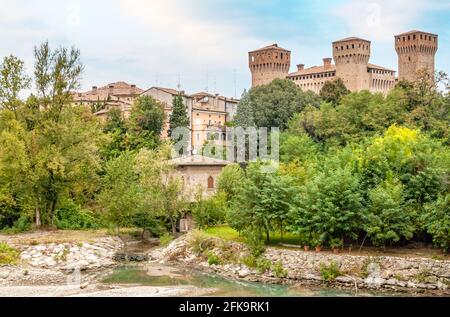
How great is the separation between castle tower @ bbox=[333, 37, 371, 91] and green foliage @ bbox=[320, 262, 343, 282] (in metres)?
58.2

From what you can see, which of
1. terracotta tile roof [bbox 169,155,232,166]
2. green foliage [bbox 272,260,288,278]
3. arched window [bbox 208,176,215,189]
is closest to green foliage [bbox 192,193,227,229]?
terracotta tile roof [bbox 169,155,232,166]

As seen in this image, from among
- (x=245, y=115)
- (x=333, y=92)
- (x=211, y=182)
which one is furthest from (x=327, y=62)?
(x=211, y=182)

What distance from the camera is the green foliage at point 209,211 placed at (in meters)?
33.0

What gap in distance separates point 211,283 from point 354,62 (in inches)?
2405

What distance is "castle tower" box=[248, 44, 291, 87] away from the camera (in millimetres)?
83312

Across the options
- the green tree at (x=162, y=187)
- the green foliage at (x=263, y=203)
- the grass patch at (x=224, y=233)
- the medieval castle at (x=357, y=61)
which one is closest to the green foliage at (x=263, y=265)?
the green foliage at (x=263, y=203)

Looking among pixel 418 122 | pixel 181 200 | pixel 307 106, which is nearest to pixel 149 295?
pixel 181 200

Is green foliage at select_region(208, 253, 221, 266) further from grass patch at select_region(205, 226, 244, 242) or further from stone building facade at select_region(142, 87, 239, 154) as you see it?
stone building facade at select_region(142, 87, 239, 154)

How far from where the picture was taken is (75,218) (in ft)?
116

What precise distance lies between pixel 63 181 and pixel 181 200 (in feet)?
19.4

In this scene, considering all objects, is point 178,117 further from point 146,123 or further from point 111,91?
point 111,91

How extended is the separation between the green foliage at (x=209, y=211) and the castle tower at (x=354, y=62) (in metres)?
51.0

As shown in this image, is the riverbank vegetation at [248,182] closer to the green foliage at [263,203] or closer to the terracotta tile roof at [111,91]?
the green foliage at [263,203]
